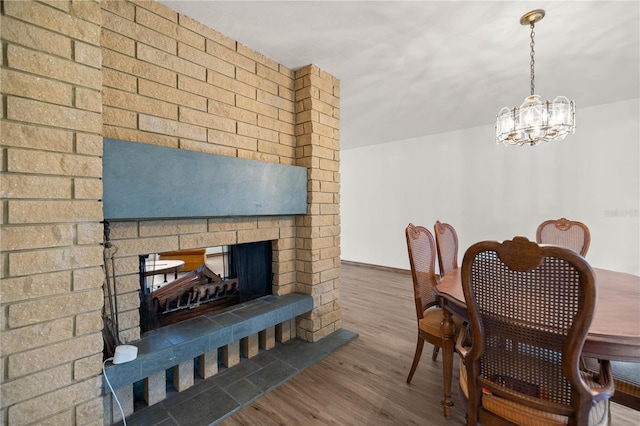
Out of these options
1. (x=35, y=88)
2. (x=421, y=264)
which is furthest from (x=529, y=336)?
(x=35, y=88)

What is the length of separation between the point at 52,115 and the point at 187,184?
0.64 meters

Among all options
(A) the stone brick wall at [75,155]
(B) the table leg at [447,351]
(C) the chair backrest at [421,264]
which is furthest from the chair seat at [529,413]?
(A) the stone brick wall at [75,155]

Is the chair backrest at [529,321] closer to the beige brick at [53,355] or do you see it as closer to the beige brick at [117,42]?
the beige brick at [53,355]

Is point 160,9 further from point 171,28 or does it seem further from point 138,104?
point 138,104

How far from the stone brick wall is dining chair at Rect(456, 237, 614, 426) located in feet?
5.50

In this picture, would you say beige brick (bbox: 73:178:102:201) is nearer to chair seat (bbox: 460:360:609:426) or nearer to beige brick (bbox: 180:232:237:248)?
beige brick (bbox: 180:232:237:248)

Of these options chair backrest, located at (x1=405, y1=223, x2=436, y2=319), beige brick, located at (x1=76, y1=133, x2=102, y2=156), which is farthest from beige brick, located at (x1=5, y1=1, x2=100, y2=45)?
chair backrest, located at (x1=405, y1=223, x2=436, y2=319)

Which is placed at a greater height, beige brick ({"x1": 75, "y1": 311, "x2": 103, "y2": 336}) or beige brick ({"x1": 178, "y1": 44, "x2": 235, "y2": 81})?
beige brick ({"x1": 178, "y1": 44, "x2": 235, "y2": 81})

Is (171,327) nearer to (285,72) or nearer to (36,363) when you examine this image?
(36,363)

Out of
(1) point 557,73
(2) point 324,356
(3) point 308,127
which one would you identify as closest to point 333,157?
(3) point 308,127

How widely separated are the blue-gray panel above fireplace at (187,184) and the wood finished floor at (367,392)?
1252 mm

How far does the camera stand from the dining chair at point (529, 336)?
2.95ft

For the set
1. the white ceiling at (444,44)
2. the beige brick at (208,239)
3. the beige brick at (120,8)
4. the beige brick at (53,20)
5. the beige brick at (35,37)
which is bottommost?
the beige brick at (208,239)

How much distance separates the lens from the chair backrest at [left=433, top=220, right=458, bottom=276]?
7.16ft
